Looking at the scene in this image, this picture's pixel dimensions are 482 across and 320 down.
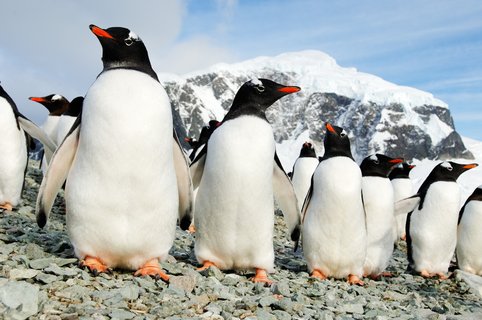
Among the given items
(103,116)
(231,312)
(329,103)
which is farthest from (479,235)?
(329,103)

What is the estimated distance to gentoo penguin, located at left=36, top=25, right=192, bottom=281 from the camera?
359 cm

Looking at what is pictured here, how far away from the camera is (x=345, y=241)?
5551 millimetres

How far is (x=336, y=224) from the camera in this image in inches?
218

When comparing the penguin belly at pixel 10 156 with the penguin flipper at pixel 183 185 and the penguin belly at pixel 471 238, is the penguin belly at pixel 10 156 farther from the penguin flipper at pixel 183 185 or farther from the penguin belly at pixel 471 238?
the penguin belly at pixel 471 238

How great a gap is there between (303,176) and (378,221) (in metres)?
5.64

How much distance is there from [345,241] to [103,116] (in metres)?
3.07

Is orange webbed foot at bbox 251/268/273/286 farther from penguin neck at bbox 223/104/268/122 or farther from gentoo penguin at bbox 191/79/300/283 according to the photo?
penguin neck at bbox 223/104/268/122

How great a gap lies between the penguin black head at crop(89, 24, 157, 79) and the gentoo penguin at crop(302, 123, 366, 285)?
98.8 inches

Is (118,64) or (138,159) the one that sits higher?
(118,64)

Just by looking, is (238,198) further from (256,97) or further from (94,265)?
(94,265)

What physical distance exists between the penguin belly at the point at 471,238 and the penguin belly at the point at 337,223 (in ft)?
9.58

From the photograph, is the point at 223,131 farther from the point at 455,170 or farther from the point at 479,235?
the point at 479,235

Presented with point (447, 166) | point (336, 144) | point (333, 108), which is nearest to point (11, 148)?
point (336, 144)

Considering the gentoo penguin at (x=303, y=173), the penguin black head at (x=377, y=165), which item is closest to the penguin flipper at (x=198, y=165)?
the penguin black head at (x=377, y=165)
